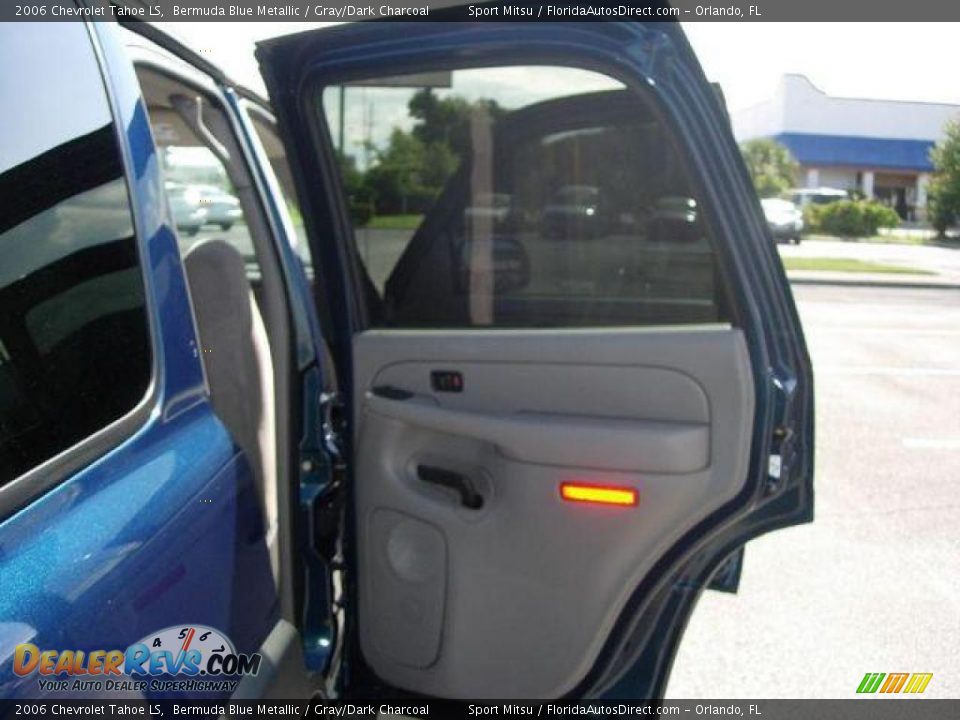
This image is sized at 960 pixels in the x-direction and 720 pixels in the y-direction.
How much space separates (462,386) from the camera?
243 centimetres

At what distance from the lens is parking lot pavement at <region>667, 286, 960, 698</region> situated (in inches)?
144

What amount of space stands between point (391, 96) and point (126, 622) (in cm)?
150

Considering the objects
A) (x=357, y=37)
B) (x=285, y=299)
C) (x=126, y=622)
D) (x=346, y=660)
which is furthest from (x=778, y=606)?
(x=126, y=622)

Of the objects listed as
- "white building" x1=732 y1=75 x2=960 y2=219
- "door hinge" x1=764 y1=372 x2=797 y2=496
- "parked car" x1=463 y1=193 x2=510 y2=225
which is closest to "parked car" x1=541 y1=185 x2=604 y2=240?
"parked car" x1=463 y1=193 x2=510 y2=225

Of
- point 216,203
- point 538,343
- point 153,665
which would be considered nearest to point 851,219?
point 216,203

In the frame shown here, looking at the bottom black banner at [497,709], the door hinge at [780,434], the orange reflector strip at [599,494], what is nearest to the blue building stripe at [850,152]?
the bottom black banner at [497,709]

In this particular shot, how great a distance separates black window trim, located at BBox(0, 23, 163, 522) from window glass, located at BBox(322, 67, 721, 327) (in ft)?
2.76

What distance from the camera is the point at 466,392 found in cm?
243

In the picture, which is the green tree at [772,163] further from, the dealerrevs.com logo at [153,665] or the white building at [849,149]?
the dealerrevs.com logo at [153,665]

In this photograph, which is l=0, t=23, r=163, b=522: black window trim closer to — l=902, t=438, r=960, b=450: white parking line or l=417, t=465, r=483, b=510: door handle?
l=417, t=465, r=483, b=510: door handle

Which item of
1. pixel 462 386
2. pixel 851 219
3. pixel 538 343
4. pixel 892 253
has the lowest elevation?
pixel 462 386

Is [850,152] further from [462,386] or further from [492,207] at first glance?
[462,386]

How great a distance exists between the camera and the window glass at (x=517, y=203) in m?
2.29

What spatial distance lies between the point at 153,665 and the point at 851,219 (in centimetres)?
3352
